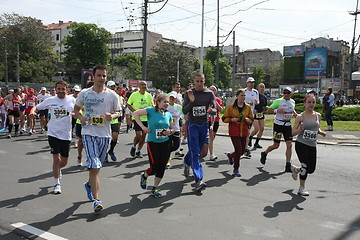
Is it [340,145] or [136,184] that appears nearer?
[136,184]

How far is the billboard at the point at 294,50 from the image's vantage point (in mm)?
91250

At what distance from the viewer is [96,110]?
500 centimetres

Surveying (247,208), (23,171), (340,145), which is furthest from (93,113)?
(340,145)

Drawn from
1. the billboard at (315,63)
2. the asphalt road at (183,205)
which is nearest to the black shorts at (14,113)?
the asphalt road at (183,205)

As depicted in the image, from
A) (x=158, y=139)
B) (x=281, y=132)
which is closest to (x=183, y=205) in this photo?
(x=158, y=139)

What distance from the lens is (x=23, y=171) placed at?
770cm

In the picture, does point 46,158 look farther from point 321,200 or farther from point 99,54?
point 99,54

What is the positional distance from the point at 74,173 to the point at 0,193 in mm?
1821

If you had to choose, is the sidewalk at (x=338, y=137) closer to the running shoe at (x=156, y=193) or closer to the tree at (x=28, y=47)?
the running shoe at (x=156, y=193)

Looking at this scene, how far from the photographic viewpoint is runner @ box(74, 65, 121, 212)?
492 centimetres

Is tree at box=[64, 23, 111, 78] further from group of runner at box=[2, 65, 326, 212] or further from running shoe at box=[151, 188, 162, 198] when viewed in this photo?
running shoe at box=[151, 188, 162, 198]

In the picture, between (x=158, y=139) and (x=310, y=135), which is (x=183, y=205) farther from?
(x=310, y=135)

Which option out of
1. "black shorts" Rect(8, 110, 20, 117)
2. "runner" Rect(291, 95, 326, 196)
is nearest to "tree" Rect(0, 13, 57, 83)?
"black shorts" Rect(8, 110, 20, 117)

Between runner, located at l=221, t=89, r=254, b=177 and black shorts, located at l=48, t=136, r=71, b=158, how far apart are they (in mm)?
3296
